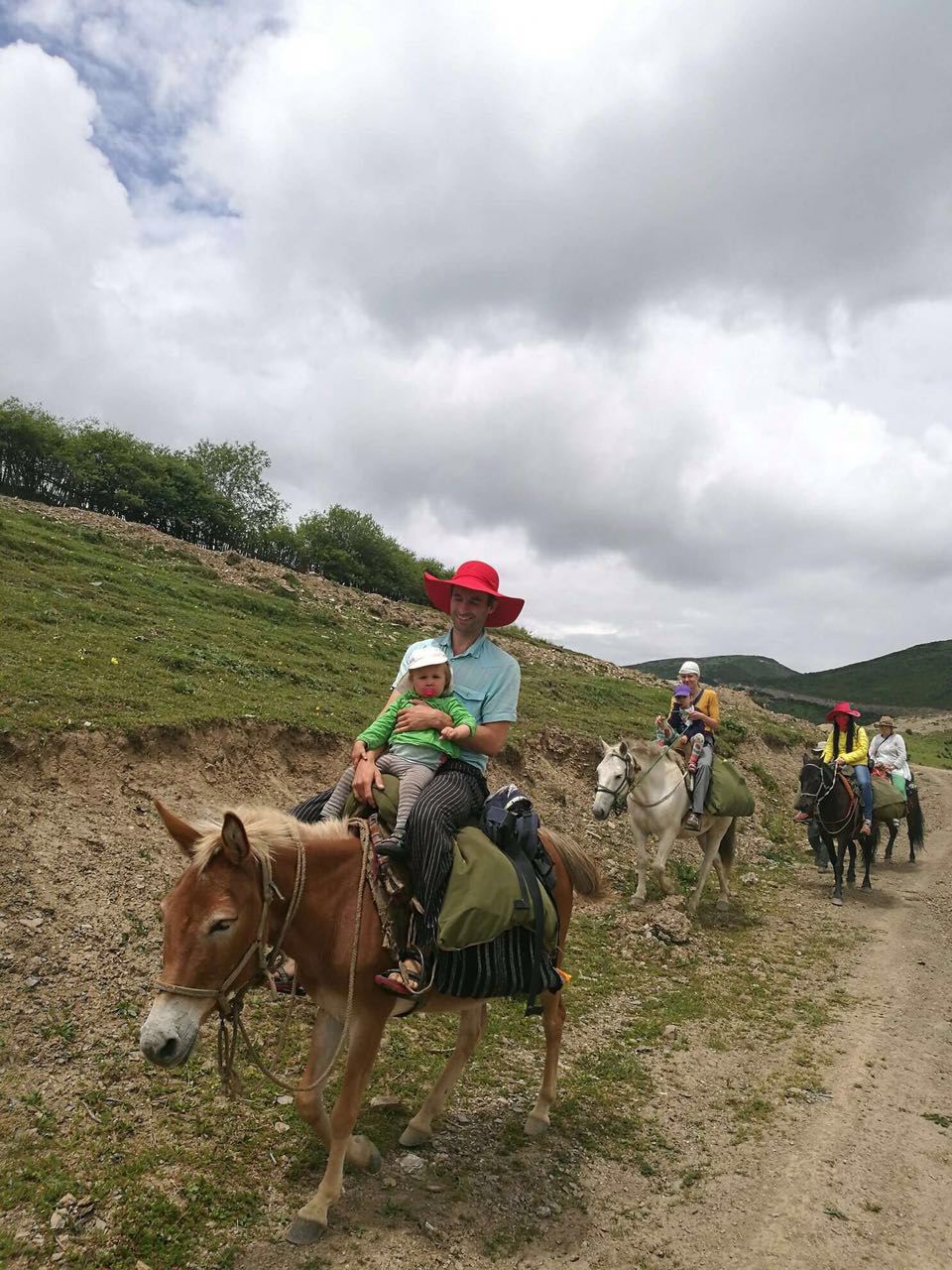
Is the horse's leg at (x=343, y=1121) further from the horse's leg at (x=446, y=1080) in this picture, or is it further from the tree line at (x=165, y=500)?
the tree line at (x=165, y=500)

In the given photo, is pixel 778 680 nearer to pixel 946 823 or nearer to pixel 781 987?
pixel 946 823

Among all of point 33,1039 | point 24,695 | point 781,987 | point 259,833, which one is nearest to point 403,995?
point 259,833

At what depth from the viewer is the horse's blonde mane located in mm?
3223

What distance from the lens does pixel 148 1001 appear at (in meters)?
5.39

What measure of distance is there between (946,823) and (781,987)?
1753 centimetres

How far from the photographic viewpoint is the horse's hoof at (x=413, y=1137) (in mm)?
4359

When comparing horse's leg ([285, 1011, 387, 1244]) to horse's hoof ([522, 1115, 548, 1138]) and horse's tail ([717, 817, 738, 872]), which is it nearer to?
horse's hoof ([522, 1115, 548, 1138])

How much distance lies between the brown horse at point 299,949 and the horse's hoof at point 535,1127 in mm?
639

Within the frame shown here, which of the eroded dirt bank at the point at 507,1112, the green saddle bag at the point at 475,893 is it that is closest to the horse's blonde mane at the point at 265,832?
the green saddle bag at the point at 475,893

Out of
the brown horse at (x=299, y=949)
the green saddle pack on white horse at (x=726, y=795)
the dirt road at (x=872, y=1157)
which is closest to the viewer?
the brown horse at (x=299, y=949)

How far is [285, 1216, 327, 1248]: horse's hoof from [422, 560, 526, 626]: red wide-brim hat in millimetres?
3323

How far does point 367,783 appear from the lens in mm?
4273

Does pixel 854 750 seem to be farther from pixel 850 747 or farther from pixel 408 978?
pixel 408 978

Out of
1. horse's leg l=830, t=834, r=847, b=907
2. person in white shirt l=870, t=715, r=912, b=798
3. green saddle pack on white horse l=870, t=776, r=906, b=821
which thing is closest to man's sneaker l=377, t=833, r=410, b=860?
horse's leg l=830, t=834, r=847, b=907
